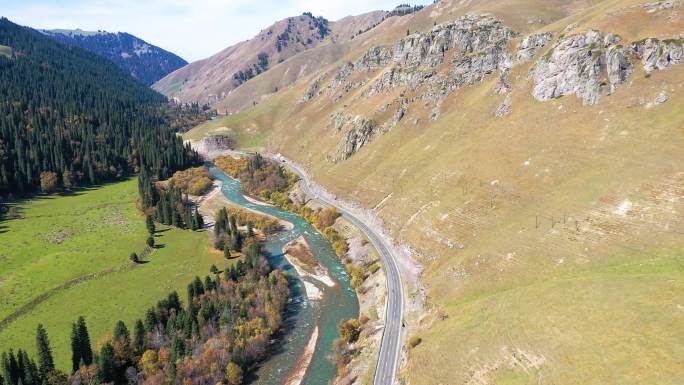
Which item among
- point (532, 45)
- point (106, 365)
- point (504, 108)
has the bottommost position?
point (106, 365)

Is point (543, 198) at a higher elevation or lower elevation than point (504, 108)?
lower

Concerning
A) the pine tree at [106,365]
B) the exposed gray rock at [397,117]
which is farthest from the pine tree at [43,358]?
the exposed gray rock at [397,117]

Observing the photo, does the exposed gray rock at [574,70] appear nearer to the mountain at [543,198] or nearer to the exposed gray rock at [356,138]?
the mountain at [543,198]

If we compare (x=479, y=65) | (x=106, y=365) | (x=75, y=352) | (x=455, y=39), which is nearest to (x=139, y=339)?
(x=106, y=365)

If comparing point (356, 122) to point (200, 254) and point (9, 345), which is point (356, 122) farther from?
point (9, 345)

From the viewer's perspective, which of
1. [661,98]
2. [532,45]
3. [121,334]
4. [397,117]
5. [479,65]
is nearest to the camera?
[121,334]

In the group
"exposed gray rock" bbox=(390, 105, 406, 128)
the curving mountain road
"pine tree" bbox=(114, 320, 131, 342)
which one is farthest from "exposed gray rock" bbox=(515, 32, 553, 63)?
"pine tree" bbox=(114, 320, 131, 342)

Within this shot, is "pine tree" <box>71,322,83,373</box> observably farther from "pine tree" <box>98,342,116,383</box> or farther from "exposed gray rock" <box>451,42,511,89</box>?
"exposed gray rock" <box>451,42,511,89</box>

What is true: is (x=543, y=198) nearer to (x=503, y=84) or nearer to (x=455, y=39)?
(x=503, y=84)
